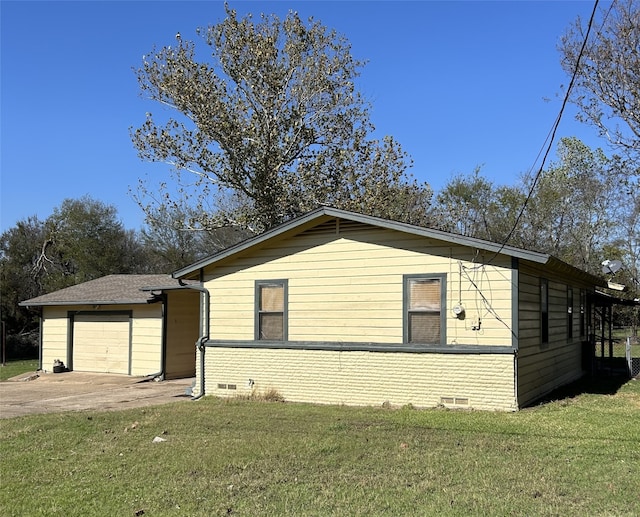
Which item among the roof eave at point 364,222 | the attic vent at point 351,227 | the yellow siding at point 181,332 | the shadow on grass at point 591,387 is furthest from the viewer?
the yellow siding at point 181,332

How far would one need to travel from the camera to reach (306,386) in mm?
12031

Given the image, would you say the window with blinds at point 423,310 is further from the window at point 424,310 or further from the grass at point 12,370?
the grass at point 12,370

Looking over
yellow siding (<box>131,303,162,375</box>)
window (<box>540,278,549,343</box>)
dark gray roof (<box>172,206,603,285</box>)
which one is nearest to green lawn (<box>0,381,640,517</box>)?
window (<box>540,278,549,343</box>)

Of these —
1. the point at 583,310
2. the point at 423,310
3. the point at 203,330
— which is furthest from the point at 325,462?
the point at 583,310

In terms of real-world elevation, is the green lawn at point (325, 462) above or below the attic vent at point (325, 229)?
below

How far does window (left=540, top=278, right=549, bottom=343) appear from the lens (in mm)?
12219

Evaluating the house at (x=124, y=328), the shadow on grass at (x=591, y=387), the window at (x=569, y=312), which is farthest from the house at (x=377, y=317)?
the house at (x=124, y=328)

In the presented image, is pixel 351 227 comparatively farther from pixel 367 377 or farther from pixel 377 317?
pixel 367 377

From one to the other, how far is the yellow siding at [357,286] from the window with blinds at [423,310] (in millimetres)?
148

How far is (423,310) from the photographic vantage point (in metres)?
11.1

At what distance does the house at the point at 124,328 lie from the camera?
17766 millimetres

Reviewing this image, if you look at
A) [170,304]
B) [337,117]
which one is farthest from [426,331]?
[337,117]

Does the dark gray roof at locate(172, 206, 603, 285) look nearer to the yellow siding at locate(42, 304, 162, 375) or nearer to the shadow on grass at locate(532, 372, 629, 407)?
the shadow on grass at locate(532, 372, 629, 407)

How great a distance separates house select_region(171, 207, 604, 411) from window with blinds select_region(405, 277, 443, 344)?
0.7 inches
